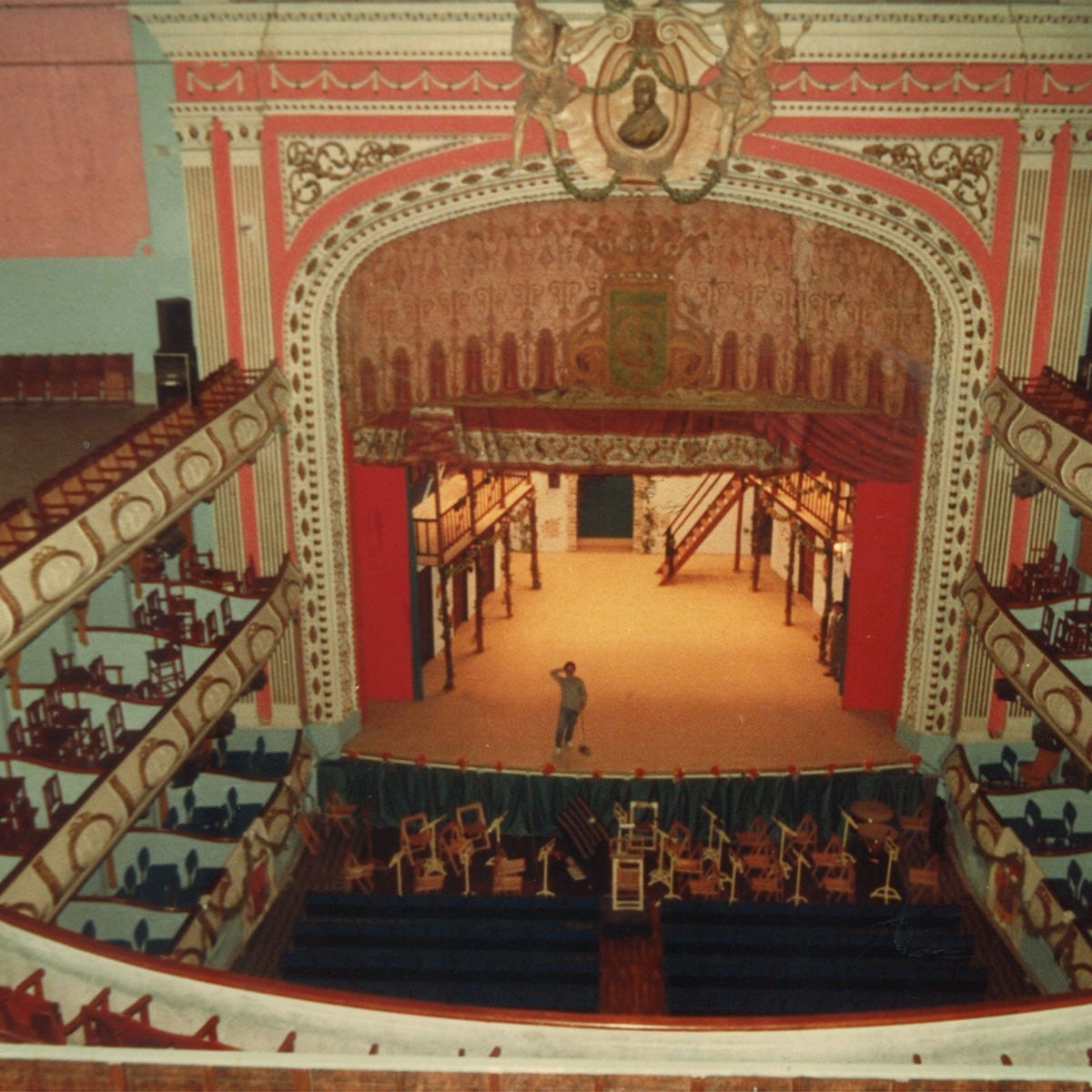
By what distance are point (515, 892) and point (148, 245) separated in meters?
8.64

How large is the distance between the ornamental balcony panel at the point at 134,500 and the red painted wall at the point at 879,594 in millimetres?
7557

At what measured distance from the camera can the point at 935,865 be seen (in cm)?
1455

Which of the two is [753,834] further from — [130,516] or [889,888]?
[130,516]

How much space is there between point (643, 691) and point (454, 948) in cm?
608

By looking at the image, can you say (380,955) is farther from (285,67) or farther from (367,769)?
(285,67)

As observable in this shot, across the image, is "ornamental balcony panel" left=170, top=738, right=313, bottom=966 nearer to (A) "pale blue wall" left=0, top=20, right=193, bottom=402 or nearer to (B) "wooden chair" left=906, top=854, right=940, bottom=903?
(A) "pale blue wall" left=0, top=20, right=193, bottom=402

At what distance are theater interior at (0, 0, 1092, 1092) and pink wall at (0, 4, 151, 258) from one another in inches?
1.8

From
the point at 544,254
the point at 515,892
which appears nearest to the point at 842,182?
the point at 544,254

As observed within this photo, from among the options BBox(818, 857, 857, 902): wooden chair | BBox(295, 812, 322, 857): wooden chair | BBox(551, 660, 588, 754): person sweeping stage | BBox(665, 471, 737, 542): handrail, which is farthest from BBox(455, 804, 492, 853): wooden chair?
BBox(665, 471, 737, 542): handrail

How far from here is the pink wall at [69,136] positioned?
14312 millimetres

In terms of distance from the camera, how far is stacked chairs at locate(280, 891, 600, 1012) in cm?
1153

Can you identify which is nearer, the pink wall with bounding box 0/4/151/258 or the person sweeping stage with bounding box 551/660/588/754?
the pink wall with bounding box 0/4/151/258

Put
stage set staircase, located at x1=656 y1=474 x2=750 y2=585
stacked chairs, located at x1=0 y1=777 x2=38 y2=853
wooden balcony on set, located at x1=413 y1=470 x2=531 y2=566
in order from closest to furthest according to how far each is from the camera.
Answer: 1. stacked chairs, located at x1=0 y1=777 x2=38 y2=853
2. wooden balcony on set, located at x1=413 y1=470 x2=531 y2=566
3. stage set staircase, located at x1=656 y1=474 x2=750 y2=585

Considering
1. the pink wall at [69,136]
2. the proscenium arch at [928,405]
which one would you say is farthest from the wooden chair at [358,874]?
the pink wall at [69,136]
